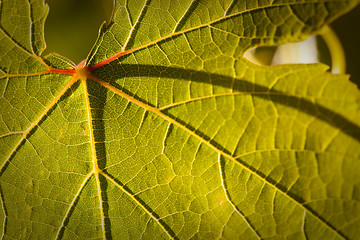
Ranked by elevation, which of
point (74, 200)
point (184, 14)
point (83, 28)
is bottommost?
point (74, 200)

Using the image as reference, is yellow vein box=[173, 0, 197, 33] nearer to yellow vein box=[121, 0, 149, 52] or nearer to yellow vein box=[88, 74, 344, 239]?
yellow vein box=[121, 0, 149, 52]

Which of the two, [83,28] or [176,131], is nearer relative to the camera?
[176,131]

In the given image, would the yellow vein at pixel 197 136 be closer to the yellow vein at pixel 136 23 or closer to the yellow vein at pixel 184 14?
the yellow vein at pixel 136 23

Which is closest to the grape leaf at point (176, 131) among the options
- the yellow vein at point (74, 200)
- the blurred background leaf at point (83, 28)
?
the yellow vein at point (74, 200)

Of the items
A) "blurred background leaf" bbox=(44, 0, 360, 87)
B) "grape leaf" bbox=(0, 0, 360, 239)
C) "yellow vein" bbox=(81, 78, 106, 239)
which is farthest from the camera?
"blurred background leaf" bbox=(44, 0, 360, 87)

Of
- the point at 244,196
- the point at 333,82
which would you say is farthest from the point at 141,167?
the point at 333,82

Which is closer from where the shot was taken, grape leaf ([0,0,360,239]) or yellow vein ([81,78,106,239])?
grape leaf ([0,0,360,239])

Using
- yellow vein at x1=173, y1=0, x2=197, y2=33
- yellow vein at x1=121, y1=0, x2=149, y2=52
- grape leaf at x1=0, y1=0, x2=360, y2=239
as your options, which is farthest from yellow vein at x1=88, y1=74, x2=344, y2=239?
yellow vein at x1=173, y1=0, x2=197, y2=33

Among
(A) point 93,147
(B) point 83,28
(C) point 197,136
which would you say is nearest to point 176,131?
(C) point 197,136

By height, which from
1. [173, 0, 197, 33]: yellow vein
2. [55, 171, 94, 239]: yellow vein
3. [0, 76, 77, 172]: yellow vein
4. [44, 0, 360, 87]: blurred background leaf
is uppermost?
[44, 0, 360, 87]: blurred background leaf

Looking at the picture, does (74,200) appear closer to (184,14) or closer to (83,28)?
(184,14)
